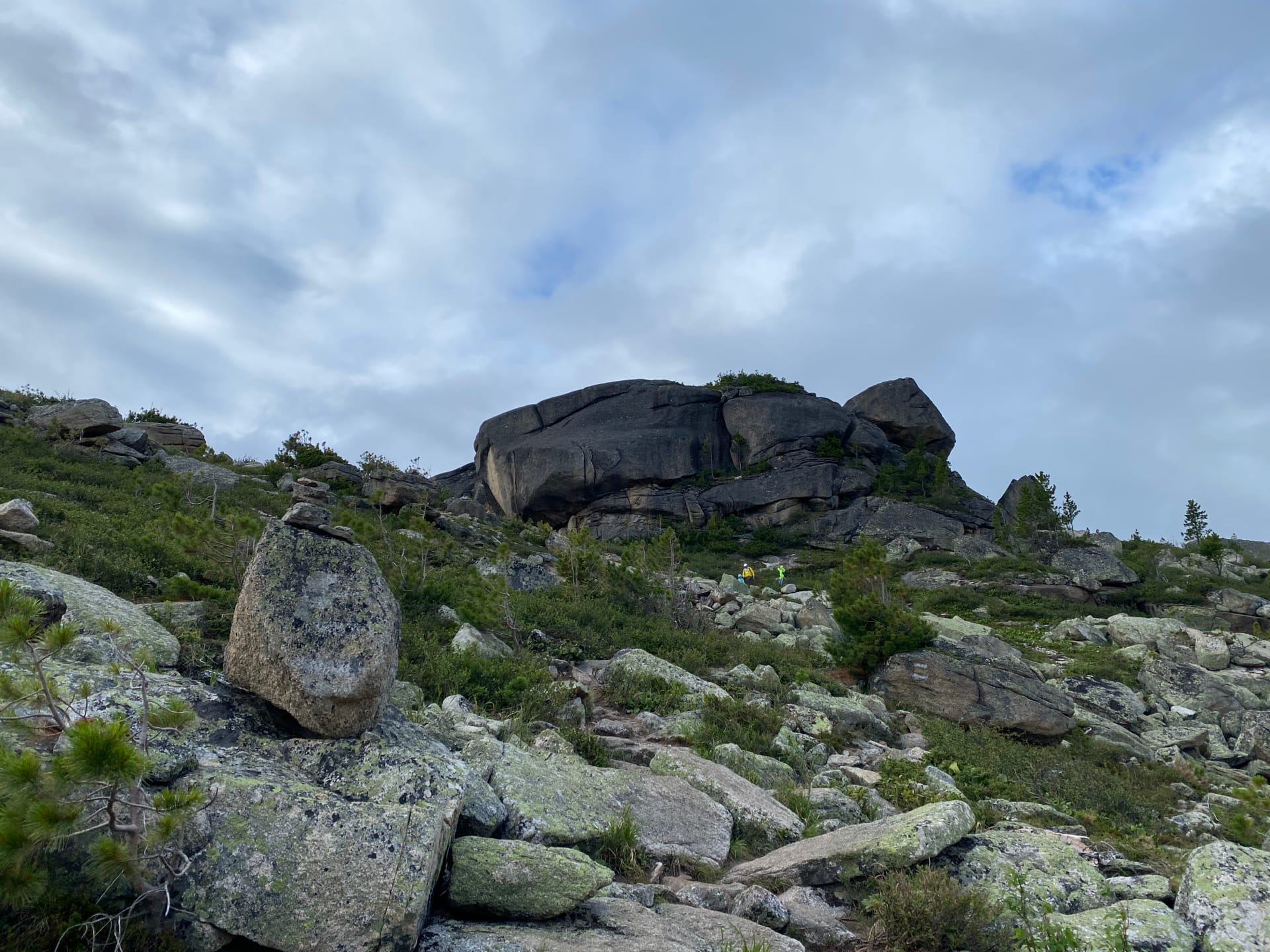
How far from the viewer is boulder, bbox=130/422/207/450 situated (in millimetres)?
33188

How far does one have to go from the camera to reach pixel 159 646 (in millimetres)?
6707

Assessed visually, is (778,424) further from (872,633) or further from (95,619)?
(95,619)

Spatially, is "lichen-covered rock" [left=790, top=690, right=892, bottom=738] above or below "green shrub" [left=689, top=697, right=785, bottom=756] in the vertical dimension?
above

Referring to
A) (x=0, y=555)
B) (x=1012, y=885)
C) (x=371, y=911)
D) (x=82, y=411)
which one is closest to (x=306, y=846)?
(x=371, y=911)

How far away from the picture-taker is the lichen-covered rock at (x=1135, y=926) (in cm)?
513

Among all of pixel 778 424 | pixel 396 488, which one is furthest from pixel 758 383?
pixel 396 488

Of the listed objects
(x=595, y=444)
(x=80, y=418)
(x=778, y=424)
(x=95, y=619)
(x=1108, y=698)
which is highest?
(x=778, y=424)

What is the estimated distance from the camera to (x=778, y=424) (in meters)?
67.3

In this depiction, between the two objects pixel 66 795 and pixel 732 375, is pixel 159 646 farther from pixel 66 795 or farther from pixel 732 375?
pixel 732 375

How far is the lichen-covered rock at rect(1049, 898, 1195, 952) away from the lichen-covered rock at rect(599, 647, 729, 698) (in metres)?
7.23

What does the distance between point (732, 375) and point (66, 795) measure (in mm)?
72784

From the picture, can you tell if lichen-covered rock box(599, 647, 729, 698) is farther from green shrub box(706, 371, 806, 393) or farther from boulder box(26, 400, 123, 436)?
green shrub box(706, 371, 806, 393)

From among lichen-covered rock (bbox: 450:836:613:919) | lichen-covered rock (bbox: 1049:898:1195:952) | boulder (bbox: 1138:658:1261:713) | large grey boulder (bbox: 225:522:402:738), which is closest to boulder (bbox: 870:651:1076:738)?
boulder (bbox: 1138:658:1261:713)

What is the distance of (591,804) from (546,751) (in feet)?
5.00
